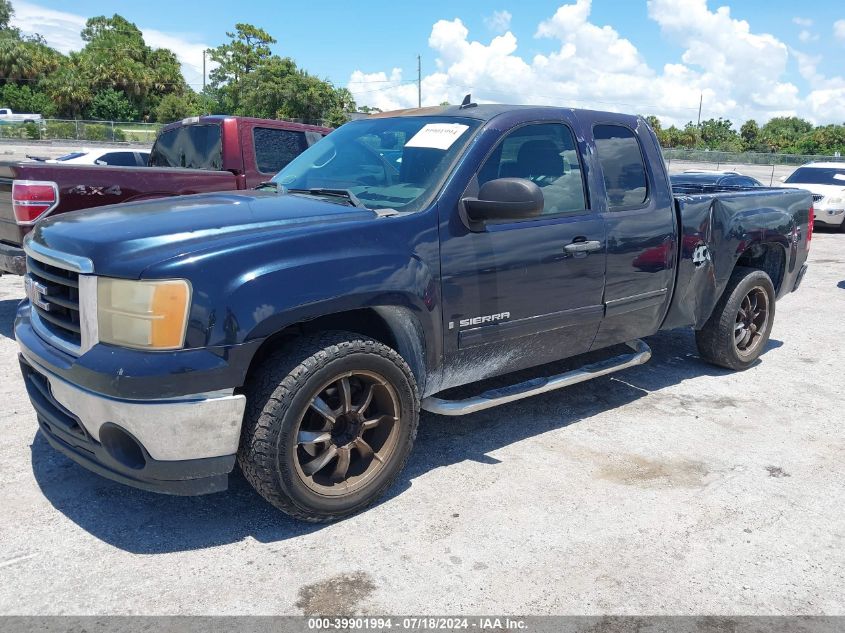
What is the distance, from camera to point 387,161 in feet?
13.1

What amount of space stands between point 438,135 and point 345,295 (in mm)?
1250

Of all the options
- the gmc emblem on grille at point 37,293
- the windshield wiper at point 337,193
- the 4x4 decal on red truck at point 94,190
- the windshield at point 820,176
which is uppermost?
the windshield at point 820,176

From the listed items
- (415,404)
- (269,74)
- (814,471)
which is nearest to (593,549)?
(415,404)

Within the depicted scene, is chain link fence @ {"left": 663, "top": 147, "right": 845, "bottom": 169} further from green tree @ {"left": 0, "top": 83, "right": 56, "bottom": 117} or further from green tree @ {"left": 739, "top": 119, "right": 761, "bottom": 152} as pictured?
green tree @ {"left": 0, "top": 83, "right": 56, "bottom": 117}

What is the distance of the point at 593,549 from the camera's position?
10.4ft

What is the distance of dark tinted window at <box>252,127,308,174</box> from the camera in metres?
7.56

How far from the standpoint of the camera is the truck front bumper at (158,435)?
283 cm

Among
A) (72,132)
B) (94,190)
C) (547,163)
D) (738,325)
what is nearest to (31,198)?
(94,190)

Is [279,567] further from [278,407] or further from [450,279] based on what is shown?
[450,279]

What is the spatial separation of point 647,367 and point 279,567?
3.81 meters

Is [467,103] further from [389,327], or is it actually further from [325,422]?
[325,422]

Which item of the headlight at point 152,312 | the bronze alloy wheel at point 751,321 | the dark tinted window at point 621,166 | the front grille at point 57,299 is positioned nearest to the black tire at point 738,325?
the bronze alloy wheel at point 751,321

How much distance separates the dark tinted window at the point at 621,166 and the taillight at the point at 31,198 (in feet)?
13.4

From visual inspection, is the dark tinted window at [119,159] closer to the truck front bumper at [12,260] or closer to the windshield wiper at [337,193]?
the truck front bumper at [12,260]
